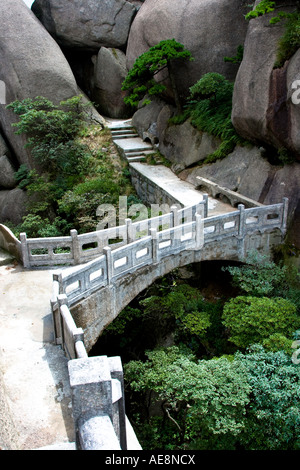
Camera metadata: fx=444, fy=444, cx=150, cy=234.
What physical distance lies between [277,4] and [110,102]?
50.7 ft

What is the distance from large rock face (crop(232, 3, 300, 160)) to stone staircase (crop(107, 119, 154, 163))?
7822 mm

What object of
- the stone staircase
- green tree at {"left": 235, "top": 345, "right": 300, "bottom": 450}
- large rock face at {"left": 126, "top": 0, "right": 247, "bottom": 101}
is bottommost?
green tree at {"left": 235, "top": 345, "right": 300, "bottom": 450}

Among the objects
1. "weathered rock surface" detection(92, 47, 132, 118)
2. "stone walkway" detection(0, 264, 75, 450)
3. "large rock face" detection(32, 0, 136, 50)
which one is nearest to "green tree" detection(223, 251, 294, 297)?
"stone walkway" detection(0, 264, 75, 450)

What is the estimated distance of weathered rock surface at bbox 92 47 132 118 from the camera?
28438 millimetres

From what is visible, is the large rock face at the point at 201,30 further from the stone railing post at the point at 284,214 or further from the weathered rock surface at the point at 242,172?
the stone railing post at the point at 284,214

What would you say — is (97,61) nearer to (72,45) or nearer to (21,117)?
(72,45)

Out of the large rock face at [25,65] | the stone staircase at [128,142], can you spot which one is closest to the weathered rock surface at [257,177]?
the stone staircase at [128,142]

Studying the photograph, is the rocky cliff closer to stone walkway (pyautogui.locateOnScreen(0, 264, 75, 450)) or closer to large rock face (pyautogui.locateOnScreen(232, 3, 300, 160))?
large rock face (pyautogui.locateOnScreen(232, 3, 300, 160))

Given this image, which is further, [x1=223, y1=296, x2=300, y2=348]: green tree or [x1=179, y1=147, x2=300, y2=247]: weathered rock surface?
[x1=179, y1=147, x2=300, y2=247]: weathered rock surface

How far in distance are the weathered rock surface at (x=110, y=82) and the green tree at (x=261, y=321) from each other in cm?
1990

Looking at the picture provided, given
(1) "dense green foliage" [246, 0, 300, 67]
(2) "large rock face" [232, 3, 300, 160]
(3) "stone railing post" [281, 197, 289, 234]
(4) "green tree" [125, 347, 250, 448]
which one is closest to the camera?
(4) "green tree" [125, 347, 250, 448]

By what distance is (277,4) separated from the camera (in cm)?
1603

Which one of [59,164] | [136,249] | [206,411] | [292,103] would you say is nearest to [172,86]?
[59,164]

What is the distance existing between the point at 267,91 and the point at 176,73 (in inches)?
316
